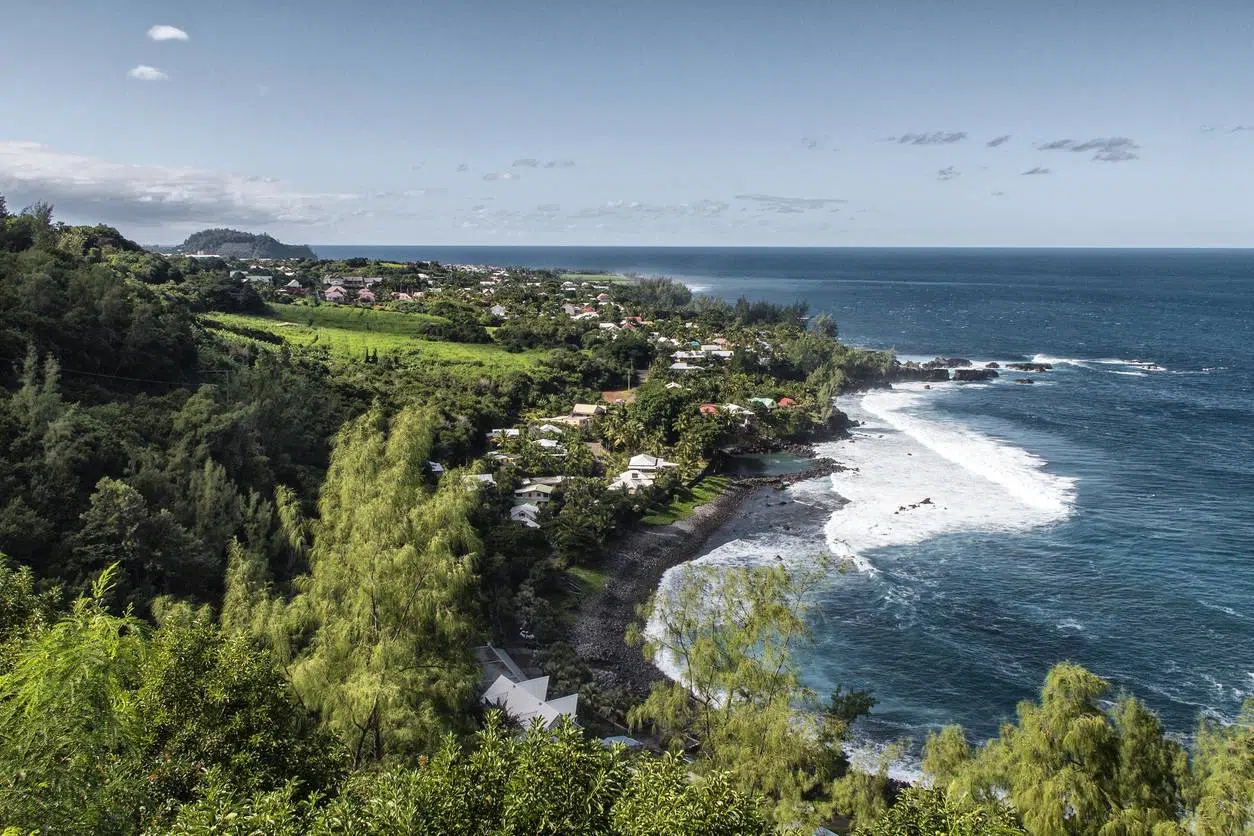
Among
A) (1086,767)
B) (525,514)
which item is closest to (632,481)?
(525,514)

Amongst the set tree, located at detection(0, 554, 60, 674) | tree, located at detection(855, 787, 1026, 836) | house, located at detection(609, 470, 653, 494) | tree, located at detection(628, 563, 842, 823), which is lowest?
house, located at detection(609, 470, 653, 494)

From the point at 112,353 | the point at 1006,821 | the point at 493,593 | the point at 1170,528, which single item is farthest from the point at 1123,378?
the point at 112,353

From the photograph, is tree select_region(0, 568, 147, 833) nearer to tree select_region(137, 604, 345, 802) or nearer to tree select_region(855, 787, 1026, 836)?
tree select_region(137, 604, 345, 802)

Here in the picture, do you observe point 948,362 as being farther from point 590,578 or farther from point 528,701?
point 528,701

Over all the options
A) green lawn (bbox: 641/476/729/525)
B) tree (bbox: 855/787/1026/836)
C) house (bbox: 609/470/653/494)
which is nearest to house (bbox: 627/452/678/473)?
house (bbox: 609/470/653/494)

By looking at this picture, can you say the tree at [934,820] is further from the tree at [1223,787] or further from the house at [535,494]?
the house at [535,494]

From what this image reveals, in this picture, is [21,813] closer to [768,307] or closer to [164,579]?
[164,579]

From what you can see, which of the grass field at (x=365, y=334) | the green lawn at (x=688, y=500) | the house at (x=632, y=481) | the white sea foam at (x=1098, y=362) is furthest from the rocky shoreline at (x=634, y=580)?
the white sea foam at (x=1098, y=362)
